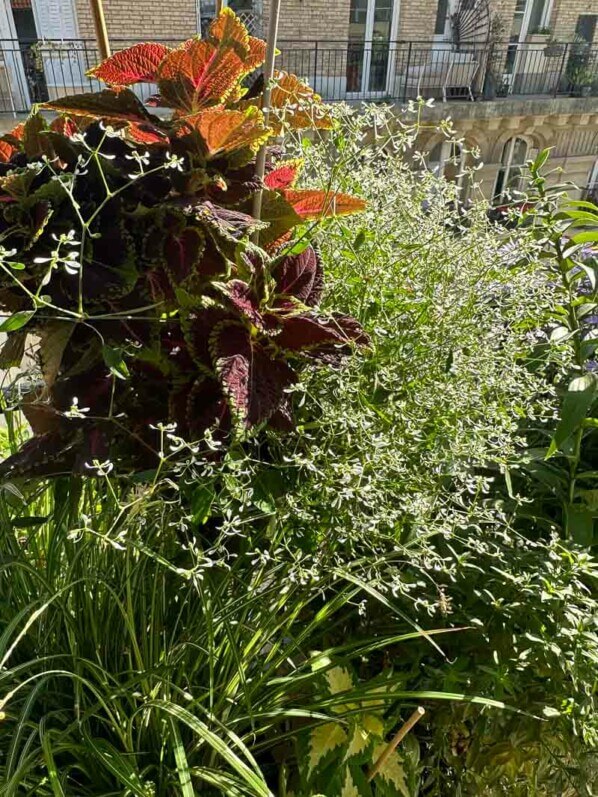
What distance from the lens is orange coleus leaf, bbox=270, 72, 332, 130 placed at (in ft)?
2.14

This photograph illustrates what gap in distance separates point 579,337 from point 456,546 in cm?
32

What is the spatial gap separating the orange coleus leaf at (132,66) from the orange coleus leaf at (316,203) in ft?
0.61

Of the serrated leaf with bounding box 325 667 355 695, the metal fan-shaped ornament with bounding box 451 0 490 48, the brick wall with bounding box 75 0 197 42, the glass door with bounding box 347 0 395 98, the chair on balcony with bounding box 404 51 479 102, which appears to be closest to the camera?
the serrated leaf with bounding box 325 667 355 695

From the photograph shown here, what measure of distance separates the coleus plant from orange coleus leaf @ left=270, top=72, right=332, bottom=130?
2cm

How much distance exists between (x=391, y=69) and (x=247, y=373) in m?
7.19

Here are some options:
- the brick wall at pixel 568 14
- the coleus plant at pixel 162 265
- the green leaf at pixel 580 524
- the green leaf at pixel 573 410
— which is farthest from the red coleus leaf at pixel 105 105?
the brick wall at pixel 568 14

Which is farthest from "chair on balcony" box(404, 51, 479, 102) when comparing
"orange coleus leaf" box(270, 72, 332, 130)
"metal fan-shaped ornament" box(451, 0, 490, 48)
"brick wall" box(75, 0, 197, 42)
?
"orange coleus leaf" box(270, 72, 332, 130)

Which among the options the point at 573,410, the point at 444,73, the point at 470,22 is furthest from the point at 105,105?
the point at 470,22

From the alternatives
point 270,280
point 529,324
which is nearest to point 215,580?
point 270,280

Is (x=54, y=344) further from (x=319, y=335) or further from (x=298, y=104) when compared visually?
(x=298, y=104)

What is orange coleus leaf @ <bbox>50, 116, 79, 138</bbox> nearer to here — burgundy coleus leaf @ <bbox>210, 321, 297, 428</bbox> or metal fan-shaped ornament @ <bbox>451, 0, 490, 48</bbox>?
burgundy coleus leaf @ <bbox>210, 321, 297, 428</bbox>

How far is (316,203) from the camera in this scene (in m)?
0.63

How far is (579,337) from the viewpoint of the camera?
0.80m

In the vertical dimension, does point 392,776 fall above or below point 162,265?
below
